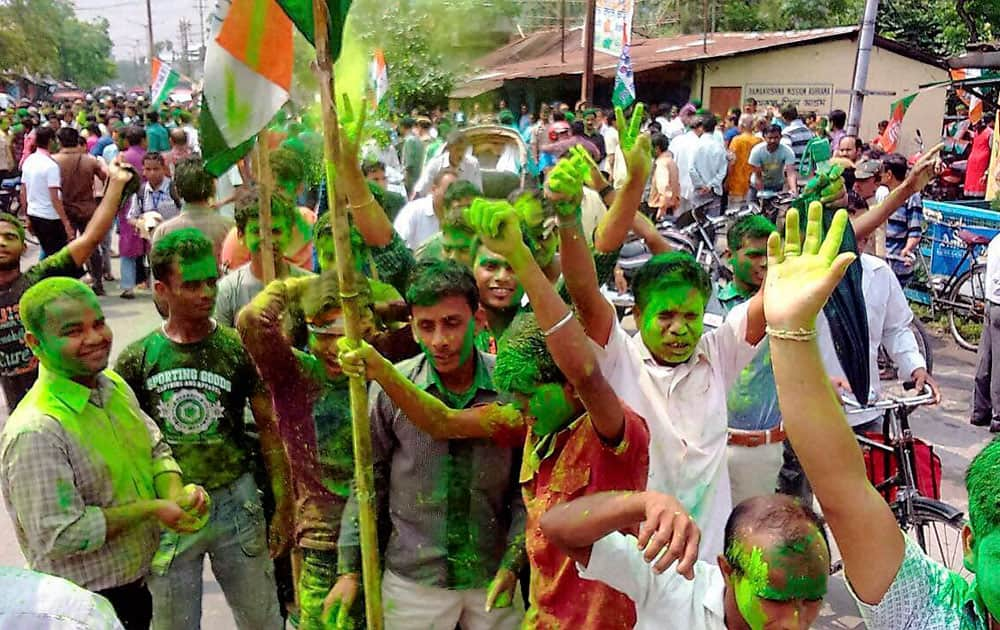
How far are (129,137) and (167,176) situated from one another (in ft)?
4.07

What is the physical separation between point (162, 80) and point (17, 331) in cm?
865

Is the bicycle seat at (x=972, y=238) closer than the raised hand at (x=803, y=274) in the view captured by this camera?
No

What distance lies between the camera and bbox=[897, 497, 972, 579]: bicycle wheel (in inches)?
131

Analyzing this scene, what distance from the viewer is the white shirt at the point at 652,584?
172cm

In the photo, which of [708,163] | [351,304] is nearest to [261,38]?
[351,304]

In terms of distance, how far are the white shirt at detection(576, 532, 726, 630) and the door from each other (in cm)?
2009

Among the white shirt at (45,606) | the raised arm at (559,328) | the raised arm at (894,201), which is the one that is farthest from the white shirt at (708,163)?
the white shirt at (45,606)

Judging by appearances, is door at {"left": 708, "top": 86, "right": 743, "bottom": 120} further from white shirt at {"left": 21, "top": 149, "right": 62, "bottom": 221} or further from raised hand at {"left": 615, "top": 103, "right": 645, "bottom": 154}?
raised hand at {"left": 615, "top": 103, "right": 645, "bottom": 154}

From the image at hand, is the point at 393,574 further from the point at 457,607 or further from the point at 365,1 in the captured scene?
the point at 365,1

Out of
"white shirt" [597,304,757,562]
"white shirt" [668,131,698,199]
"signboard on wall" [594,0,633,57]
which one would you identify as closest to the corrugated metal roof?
"signboard on wall" [594,0,633,57]

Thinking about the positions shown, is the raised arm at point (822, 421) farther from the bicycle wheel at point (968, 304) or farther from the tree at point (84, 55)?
the tree at point (84, 55)

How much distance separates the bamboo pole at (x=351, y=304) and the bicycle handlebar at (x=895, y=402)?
2098mm

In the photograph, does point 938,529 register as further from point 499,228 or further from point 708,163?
point 708,163

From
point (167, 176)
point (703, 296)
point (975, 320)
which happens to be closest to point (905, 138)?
point (975, 320)
